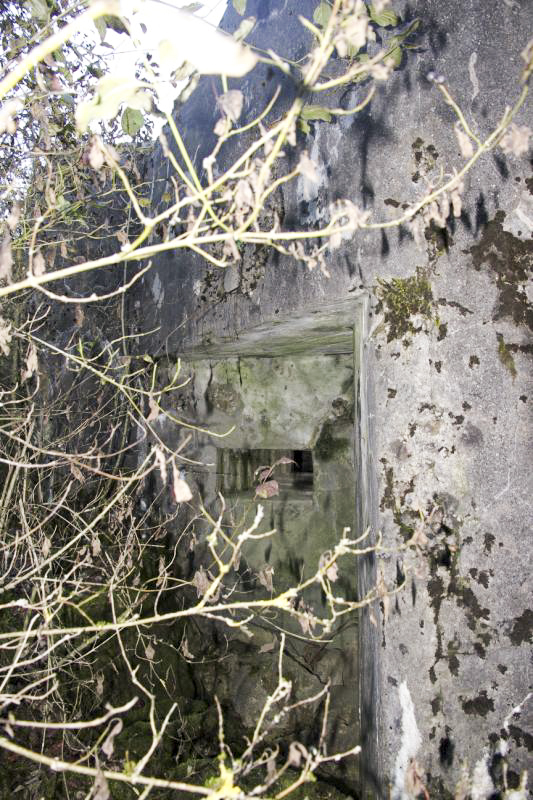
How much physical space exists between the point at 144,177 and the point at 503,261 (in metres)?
2.83

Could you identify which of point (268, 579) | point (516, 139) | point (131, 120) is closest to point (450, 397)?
point (516, 139)

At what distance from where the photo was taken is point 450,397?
1.65 meters

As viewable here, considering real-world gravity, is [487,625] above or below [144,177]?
below

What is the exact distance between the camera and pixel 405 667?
1.61m

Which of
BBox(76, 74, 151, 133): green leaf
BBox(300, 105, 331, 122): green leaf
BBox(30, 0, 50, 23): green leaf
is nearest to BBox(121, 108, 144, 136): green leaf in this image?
BBox(30, 0, 50, 23): green leaf

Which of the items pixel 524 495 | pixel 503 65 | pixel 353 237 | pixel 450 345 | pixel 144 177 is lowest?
pixel 524 495

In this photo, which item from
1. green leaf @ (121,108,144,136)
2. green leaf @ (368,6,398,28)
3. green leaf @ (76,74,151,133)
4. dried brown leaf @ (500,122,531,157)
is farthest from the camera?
green leaf @ (121,108,144,136)

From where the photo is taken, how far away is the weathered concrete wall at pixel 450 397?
1.53 meters

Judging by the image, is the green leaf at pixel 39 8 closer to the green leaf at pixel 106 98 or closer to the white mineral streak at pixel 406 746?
the green leaf at pixel 106 98

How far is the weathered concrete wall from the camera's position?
1.53m

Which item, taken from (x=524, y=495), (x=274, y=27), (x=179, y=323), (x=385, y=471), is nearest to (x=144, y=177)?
(x=179, y=323)

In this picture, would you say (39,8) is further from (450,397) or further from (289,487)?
(289,487)

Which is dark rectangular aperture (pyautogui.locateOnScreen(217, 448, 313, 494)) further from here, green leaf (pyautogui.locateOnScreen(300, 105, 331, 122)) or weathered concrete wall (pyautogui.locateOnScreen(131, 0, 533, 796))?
green leaf (pyautogui.locateOnScreen(300, 105, 331, 122))

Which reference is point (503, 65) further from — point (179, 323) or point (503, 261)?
point (179, 323)
